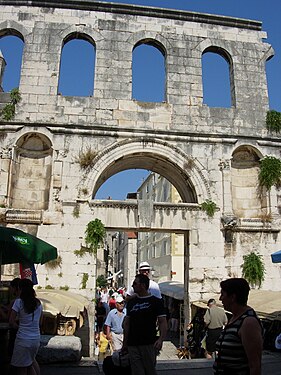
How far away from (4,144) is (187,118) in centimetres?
607

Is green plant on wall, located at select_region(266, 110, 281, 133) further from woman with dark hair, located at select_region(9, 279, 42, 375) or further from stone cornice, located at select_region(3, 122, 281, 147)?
woman with dark hair, located at select_region(9, 279, 42, 375)

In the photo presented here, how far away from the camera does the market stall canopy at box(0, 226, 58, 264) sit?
631 centimetres

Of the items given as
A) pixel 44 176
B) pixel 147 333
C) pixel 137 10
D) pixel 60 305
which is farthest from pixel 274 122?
pixel 147 333

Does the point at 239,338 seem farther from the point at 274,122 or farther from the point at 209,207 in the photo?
the point at 274,122

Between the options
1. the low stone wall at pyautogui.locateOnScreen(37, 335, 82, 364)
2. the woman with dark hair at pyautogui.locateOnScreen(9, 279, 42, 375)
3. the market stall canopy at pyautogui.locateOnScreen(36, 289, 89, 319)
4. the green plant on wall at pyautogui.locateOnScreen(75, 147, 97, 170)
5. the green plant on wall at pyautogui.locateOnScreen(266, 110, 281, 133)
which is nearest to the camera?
the woman with dark hair at pyautogui.locateOnScreen(9, 279, 42, 375)

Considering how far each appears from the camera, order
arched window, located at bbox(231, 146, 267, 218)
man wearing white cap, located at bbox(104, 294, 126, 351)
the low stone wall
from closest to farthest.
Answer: the low stone wall → man wearing white cap, located at bbox(104, 294, 126, 351) → arched window, located at bbox(231, 146, 267, 218)

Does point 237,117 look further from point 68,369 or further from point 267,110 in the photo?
point 68,369

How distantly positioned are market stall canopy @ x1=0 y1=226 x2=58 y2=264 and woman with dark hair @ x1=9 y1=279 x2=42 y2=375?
1.51 metres

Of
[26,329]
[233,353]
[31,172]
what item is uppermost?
[31,172]

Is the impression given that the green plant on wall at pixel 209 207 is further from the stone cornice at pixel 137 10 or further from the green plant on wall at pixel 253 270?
the stone cornice at pixel 137 10

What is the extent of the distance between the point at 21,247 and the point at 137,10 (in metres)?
10.2

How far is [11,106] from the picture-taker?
468 inches

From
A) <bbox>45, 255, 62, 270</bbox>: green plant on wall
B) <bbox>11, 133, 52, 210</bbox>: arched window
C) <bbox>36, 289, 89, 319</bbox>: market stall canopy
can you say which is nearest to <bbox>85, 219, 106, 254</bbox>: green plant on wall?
<bbox>45, 255, 62, 270</bbox>: green plant on wall

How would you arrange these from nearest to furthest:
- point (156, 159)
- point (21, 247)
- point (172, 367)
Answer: point (21, 247), point (172, 367), point (156, 159)
